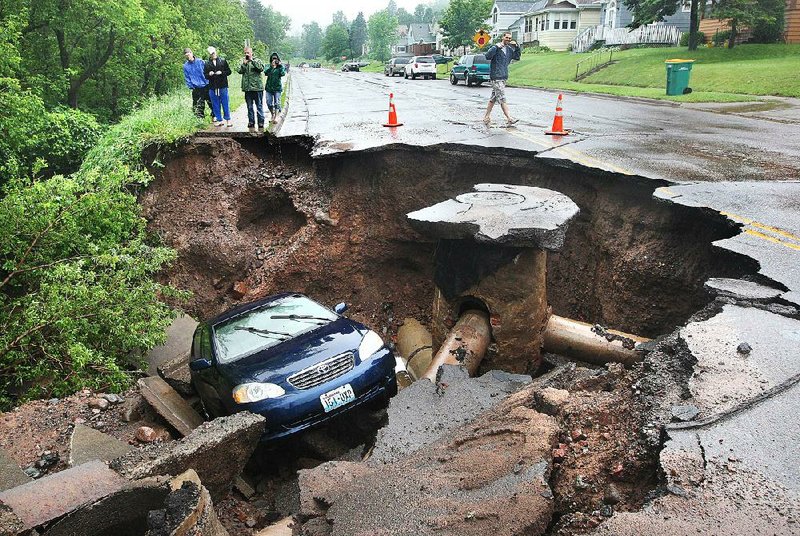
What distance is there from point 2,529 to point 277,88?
1311cm

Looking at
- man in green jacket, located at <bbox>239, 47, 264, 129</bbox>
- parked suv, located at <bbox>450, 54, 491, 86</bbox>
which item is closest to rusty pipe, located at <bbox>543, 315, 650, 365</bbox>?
man in green jacket, located at <bbox>239, 47, 264, 129</bbox>

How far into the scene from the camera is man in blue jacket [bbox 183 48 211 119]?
1263 centimetres

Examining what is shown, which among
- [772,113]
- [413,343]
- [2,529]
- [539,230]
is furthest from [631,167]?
[772,113]

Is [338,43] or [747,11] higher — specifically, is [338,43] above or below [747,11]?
above

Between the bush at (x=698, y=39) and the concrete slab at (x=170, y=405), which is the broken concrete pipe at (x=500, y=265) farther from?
the bush at (x=698, y=39)

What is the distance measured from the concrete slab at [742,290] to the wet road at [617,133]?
3.35 metres

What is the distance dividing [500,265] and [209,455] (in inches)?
158

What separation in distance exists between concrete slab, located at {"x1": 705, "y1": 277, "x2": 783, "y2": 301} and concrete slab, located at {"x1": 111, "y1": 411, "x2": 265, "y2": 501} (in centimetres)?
447

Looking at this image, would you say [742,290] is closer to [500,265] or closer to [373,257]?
[500,265]

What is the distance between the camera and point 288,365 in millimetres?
6484

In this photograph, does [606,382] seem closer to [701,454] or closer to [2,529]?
[701,454]

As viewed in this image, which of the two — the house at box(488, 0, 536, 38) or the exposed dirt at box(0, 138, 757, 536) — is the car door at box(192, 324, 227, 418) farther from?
the house at box(488, 0, 536, 38)

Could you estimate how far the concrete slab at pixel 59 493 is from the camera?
3965 mm

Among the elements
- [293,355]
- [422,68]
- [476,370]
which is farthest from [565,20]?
[293,355]
